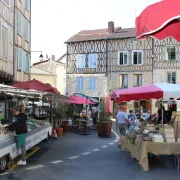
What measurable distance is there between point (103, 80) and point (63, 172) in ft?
95.5

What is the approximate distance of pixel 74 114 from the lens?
20.0m

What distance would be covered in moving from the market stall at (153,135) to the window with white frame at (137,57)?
25.4 meters

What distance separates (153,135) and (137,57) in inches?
1092

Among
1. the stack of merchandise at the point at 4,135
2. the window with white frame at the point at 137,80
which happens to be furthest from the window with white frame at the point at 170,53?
the stack of merchandise at the point at 4,135

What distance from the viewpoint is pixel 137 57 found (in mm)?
34688

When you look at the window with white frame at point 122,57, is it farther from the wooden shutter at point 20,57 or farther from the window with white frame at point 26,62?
the wooden shutter at point 20,57

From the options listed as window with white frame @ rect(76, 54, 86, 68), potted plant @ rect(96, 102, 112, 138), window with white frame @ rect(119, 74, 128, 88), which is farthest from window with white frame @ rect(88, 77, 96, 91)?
potted plant @ rect(96, 102, 112, 138)

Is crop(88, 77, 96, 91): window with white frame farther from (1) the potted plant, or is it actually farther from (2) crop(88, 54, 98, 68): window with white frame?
(1) the potted plant

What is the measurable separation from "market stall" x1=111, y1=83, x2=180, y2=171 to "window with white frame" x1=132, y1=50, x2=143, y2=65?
2541cm

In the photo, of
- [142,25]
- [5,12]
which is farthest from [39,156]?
[5,12]

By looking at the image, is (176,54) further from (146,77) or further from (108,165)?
(108,165)

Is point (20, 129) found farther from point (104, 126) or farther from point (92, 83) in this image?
point (92, 83)

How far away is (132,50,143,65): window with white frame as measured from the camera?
113 ft

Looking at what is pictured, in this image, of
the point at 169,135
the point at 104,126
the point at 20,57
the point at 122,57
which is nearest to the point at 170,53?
the point at 122,57
